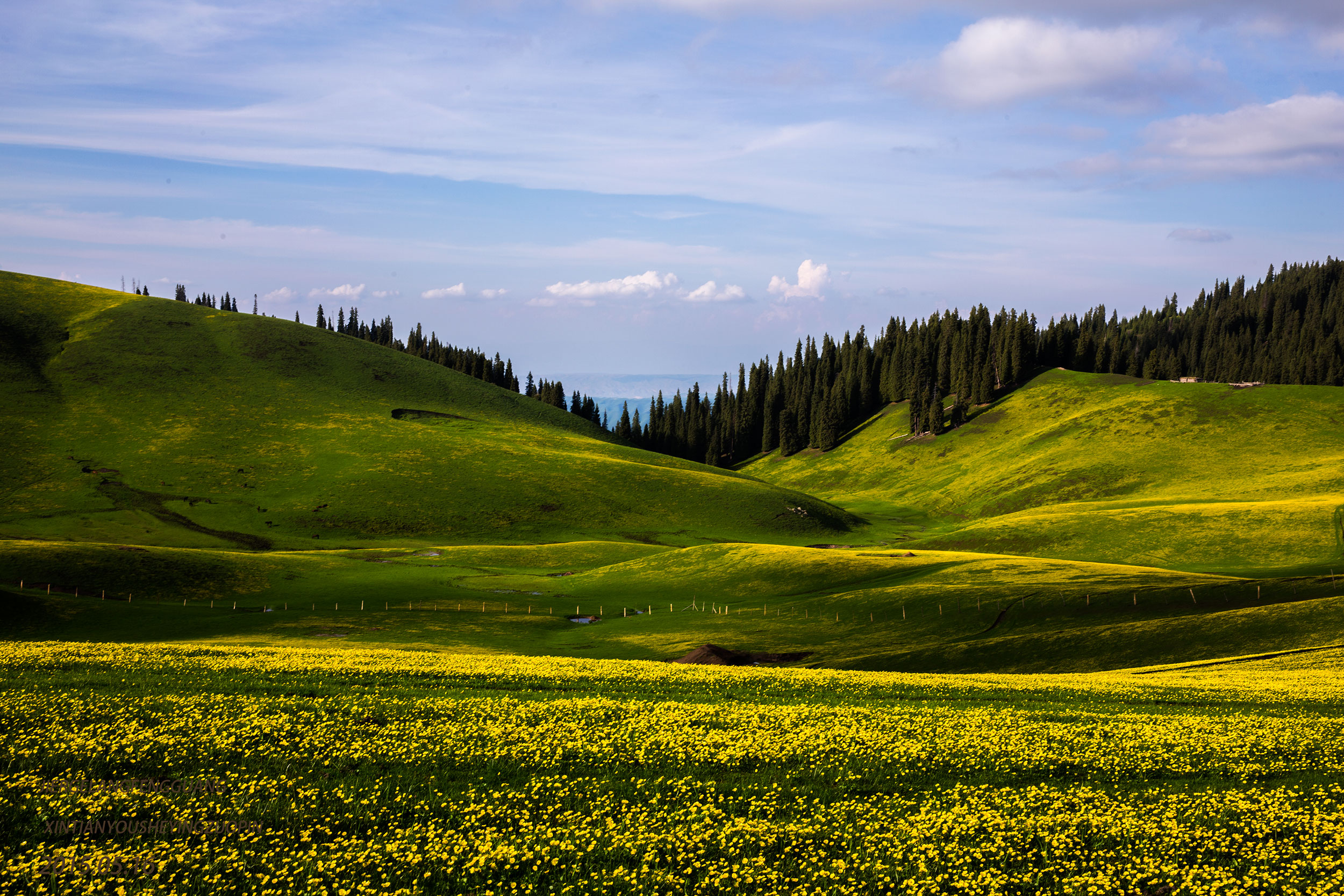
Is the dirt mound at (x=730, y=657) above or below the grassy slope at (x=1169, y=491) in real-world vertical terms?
below

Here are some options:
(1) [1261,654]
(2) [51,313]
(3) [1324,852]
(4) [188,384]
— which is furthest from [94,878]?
(2) [51,313]

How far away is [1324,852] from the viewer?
629 inches

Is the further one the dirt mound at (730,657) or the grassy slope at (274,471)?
the grassy slope at (274,471)

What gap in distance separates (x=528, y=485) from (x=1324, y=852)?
144 meters

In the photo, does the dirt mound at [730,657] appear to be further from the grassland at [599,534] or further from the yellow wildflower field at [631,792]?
the yellow wildflower field at [631,792]

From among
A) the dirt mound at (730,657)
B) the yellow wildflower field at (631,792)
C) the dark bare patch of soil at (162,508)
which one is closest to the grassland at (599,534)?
the dark bare patch of soil at (162,508)

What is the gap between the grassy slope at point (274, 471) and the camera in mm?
127500

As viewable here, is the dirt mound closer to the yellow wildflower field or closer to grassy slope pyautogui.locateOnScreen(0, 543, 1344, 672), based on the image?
grassy slope pyautogui.locateOnScreen(0, 543, 1344, 672)

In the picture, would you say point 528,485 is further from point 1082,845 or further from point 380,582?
point 1082,845

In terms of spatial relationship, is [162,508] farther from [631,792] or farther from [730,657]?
[631,792]

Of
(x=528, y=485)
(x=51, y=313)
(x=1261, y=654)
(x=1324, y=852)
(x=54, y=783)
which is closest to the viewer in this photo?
(x=1324, y=852)

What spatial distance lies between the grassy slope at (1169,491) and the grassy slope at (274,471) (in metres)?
35.4

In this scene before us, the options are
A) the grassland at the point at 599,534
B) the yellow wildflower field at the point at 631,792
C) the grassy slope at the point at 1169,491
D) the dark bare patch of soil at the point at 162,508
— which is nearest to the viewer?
the yellow wildflower field at the point at 631,792

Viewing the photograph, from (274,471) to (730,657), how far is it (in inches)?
4868
